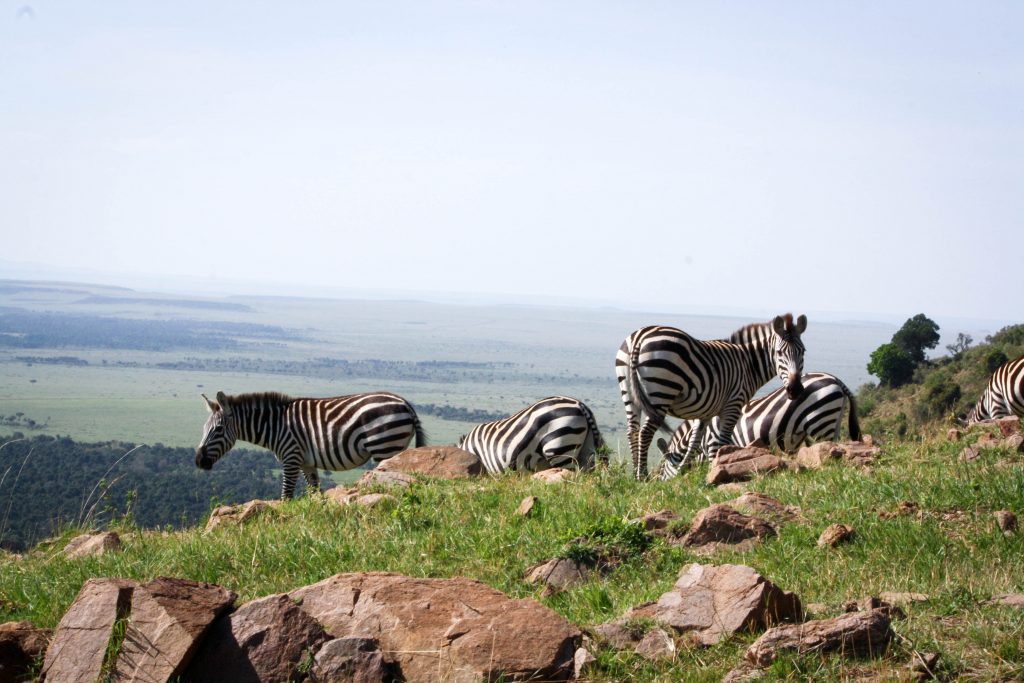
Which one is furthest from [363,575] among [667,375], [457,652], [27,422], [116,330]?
[116,330]

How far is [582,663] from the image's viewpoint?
17.7ft

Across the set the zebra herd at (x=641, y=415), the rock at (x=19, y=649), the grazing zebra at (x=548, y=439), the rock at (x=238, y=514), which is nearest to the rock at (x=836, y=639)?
the rock at (x=19, y=649)

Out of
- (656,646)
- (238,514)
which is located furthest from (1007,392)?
(656,646)

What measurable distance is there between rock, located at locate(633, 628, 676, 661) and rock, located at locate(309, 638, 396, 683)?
140 cm

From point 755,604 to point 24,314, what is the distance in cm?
21250

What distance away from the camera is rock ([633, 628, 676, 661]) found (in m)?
5.43

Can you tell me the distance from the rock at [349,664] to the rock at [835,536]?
3.32 m

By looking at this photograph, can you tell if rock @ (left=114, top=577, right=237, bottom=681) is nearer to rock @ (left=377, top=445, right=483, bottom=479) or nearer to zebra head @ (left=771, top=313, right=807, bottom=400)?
rock @ (left=377, top=445, right=483, bottom=479)

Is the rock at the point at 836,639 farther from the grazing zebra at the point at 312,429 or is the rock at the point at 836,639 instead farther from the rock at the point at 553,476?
the grazing zebra at the point at 312,429

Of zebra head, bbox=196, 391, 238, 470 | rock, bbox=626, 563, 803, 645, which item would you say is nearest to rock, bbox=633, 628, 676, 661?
rock, bbox=626, 563, 803, 645

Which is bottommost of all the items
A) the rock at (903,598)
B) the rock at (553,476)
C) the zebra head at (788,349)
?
the rock at (553,476)

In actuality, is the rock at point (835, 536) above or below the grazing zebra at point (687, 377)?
below

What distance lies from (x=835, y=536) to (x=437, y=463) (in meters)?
5.27

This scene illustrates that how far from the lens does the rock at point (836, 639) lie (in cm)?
520
